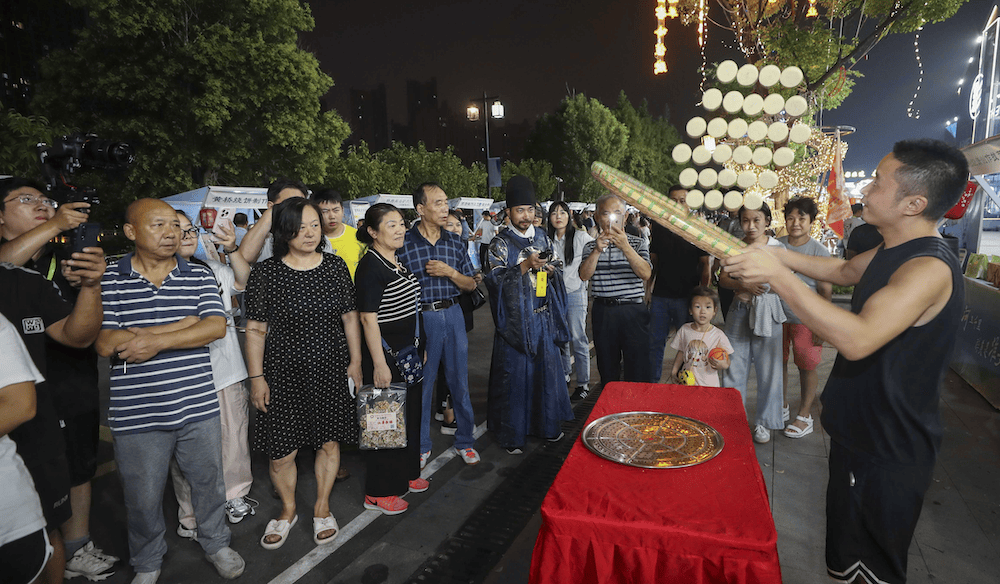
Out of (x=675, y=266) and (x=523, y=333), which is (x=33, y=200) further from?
(x=675, y=266)

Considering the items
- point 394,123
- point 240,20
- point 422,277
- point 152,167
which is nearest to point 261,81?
point 240,20

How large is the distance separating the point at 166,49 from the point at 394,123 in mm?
100584

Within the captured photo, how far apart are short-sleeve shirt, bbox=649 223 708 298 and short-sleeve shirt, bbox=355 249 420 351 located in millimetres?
2500

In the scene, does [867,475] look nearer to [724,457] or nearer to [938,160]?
[724,457]

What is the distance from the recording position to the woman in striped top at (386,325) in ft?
10.8

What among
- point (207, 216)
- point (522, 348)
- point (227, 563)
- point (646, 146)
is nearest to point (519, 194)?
point (522, 348)

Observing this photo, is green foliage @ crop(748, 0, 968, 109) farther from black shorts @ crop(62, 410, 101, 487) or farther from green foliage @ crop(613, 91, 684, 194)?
green foliage @ crop(613, 91, 684, 194)

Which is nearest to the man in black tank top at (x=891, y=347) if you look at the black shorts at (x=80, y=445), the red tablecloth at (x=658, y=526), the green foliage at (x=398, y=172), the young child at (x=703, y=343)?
the red tablecloth at (x=658, y=526)

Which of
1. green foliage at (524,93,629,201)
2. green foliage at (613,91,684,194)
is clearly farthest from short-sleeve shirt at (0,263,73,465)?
green foliage at (613,91,684,194)

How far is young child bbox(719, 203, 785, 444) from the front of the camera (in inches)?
165

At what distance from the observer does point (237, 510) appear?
11.3 ft

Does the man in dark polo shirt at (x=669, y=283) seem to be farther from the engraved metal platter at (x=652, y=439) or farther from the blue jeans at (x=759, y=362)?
the engraved metal platter at (x=652, y=439)

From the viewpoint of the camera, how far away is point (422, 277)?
156 inches

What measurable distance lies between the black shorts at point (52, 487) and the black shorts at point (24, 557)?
290 millimetres
